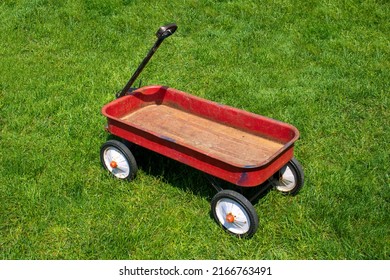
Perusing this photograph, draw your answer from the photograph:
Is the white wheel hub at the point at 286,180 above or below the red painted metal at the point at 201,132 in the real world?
below

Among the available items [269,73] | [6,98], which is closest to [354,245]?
[269,73]

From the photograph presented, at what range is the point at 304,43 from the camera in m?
6.60

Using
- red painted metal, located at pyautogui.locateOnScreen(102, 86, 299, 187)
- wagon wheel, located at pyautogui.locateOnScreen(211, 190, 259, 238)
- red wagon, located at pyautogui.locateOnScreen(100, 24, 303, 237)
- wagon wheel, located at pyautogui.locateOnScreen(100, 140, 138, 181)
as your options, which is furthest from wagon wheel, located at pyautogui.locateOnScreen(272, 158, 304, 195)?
wagon wheel, located at pyautogui.locateOnScreen(100, 140, 138, 181)

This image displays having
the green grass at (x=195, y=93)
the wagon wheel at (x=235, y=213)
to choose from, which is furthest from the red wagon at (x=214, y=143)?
the green grass at (x=195, y=93)

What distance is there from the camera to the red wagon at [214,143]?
11.9ft

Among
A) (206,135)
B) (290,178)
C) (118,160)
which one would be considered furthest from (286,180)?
(118,160)

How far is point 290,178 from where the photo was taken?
4.08m

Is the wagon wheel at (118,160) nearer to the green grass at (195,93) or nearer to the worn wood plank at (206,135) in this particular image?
the green grass at (195,93)

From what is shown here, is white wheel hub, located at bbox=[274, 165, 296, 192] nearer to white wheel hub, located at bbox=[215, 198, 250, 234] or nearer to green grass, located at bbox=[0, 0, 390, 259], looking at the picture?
green grass, located at bbox=[0, 0, 390, 259]

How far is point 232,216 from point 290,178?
25.1 inches

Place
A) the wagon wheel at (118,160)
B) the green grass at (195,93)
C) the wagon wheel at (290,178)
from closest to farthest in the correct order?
1. the green grass at (195,93)
2. the wagon wheel at (290,178)
3. the wagon wheel at (118,160)

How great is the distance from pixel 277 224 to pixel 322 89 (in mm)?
2267

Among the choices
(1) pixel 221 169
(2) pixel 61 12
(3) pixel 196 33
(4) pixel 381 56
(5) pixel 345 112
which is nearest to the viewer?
(1) pixel 221 169

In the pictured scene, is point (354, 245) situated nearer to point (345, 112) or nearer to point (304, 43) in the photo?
point (345, 112)
